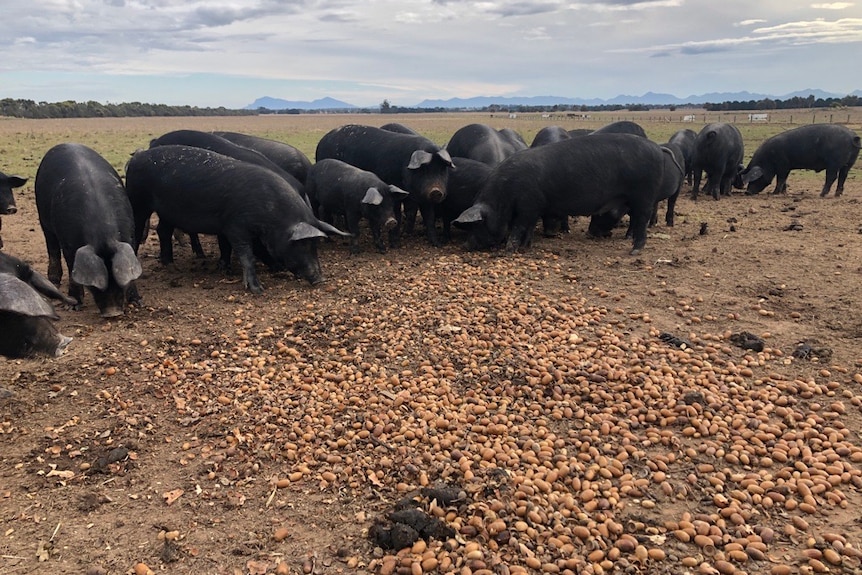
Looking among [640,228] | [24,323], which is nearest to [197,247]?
[24,323]

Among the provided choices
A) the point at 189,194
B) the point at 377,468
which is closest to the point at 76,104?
the point at 189,194

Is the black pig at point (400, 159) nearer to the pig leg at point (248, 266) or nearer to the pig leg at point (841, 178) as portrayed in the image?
the pig leg at point (248, 266)

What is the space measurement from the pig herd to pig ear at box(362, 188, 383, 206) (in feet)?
0.07

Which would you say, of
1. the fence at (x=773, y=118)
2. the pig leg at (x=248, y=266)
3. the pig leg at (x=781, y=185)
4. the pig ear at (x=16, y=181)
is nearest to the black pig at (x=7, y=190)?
the pig ear at (x=16, y=181)

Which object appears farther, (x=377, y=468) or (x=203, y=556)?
(x=377, y=468)

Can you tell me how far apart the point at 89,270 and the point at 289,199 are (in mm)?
2380

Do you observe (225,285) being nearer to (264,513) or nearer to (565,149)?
(264,513)

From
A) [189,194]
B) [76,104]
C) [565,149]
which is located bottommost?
[189,194]

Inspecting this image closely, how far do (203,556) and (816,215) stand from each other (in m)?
12.1

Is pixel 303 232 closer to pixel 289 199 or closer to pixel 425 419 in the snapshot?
pixel 289 199

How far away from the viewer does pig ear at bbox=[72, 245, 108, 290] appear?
232 inches

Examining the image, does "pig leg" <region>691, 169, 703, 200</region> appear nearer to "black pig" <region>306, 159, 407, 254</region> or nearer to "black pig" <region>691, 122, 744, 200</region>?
"black pig" <region>691, 122, 744, 200</region>

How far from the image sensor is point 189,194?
7473mm

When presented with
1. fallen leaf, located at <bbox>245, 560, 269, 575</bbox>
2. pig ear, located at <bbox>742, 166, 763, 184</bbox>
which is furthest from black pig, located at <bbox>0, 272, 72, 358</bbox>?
pig ear, located at <bbox>742, 166, 763, 184</bbox>
